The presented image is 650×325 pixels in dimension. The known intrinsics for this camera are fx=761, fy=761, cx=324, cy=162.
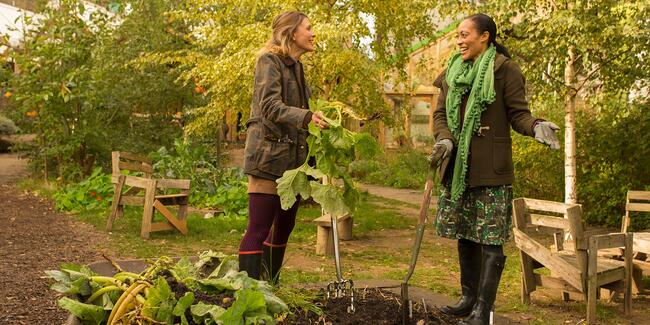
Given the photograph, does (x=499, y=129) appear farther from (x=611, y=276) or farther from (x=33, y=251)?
(x=33, y=251)

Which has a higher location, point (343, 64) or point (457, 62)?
point (343, 64)

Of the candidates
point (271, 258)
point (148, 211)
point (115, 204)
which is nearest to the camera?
point (271, 258)

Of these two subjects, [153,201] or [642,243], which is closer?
[642,243]

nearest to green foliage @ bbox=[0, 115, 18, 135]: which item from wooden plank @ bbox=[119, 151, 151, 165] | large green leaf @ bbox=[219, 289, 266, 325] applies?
wooden plank @ bbox=[119, 151, 151, 165]

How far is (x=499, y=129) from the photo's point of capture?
3498 millimetres

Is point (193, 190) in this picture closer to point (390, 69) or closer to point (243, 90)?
point (243, 90)

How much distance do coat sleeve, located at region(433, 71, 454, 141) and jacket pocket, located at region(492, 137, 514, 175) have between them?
210 mm

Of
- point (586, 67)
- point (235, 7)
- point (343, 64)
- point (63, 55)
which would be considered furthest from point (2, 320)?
point (63, 55)

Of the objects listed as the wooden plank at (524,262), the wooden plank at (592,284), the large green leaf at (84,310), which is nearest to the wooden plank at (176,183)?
the wooden plank at (524,262)

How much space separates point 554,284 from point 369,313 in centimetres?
256

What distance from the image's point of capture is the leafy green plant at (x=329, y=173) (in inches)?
121

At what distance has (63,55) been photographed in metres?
10.3

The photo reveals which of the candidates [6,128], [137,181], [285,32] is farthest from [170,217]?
[6,128]

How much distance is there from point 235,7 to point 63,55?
301cm
